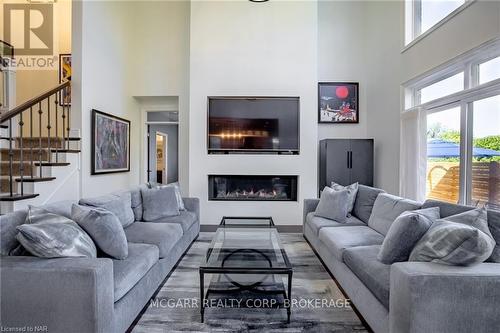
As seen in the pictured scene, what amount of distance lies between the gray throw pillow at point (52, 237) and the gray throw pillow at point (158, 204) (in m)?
1.56

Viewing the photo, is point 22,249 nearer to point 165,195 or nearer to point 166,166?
point 165,195

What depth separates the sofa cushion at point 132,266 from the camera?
1.90 m

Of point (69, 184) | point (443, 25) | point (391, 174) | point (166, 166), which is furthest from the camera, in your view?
point (166, 166)

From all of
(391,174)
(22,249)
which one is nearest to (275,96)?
(391,174)

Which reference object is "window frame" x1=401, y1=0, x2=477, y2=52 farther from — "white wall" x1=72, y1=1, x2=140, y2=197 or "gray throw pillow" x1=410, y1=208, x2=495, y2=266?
"white wall" x1=72, y1=1, x2=140, y2=197

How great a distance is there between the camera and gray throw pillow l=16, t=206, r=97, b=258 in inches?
68.2

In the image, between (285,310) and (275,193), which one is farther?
(275,193)

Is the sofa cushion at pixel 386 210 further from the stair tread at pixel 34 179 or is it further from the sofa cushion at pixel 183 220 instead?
the stair tread at pixel 34 179

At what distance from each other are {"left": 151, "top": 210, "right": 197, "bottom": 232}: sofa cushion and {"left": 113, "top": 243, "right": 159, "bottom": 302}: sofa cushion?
97 centimetres

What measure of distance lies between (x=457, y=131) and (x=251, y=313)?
320 centimetres

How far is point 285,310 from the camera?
2367 millimetres

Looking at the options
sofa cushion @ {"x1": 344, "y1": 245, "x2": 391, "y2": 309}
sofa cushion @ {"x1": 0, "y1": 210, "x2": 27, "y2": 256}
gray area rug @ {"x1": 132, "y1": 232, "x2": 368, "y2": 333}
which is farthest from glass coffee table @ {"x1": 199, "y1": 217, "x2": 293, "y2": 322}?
sofa cushion @ {"x1": 0, "y1": 210, "x2": 27, "y2": 256}

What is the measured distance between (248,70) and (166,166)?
10.8 ft

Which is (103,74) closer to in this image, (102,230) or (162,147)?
(162,147)
